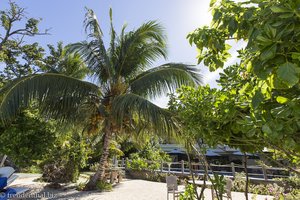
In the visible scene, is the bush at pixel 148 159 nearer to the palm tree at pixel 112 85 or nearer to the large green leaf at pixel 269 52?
the palm tree at pixel 112 85

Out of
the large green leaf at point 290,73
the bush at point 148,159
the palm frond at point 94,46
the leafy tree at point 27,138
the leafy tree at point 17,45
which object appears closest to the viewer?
the large green leaf at point 290,73

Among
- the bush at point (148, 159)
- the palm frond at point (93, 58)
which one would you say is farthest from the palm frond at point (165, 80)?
the bush at point (148, 159)

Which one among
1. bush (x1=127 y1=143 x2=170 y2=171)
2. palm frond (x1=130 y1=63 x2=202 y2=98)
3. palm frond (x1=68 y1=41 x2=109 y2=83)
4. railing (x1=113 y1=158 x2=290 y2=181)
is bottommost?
railing (x1=113 y1=158 x2=290 y2=181)

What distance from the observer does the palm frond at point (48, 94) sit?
20.7ft

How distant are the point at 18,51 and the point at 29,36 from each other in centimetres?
111

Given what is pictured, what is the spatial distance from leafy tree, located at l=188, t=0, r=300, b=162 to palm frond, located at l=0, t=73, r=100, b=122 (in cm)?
599

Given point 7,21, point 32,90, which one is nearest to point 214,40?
point 32,90

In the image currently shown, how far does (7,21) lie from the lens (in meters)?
13.5

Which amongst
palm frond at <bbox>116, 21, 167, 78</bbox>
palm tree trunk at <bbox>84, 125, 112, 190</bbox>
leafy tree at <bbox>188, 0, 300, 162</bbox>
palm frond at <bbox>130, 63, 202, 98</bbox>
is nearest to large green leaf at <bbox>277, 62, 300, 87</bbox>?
leafy tree at <bbox>188, 0, 300, 162</bbox>

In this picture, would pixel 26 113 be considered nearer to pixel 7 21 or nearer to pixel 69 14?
pixel 69 14

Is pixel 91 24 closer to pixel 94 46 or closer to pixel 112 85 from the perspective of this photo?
pixel 94 46

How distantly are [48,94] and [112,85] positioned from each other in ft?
8.45

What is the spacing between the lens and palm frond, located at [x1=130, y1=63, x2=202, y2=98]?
785cm

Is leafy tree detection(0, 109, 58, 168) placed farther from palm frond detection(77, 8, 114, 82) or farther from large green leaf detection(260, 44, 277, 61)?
large green leaf detection(260, 44, 277, 61)
